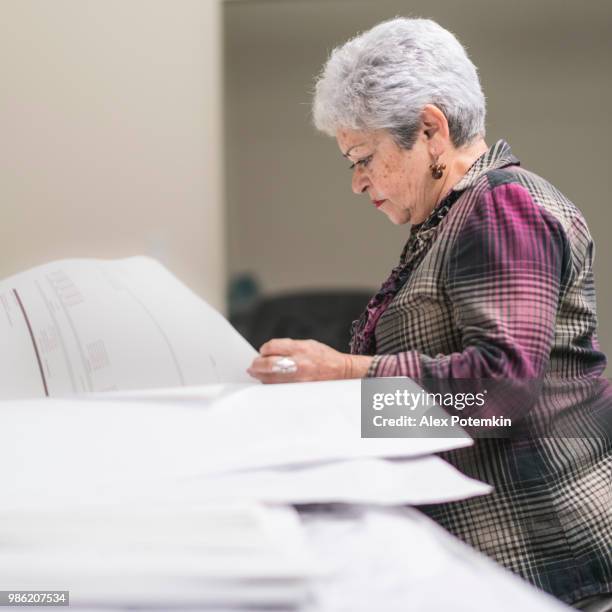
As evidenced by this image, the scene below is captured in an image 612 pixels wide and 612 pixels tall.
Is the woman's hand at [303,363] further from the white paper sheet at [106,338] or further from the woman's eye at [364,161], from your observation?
the woman's eye at [364,161]

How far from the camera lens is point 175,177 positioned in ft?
5.23

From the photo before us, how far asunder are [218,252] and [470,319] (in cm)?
117

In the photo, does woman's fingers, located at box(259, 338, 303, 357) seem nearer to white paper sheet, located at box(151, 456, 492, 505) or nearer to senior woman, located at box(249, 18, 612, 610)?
senior woman, located at box(249, 18, 612, 610)

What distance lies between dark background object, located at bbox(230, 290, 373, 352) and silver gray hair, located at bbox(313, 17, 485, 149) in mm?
951

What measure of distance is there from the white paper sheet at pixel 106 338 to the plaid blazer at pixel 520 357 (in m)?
0.15

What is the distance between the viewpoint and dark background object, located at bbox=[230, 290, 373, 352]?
5.73 feet

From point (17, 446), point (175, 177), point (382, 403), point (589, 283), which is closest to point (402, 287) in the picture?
point (589, 283)

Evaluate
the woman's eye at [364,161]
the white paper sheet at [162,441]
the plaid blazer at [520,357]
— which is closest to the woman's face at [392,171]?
the woman's eye at [364,161]

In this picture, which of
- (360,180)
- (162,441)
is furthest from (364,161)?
(162,441)

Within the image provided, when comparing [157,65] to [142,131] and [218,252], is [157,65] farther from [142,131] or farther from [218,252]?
[218,252]

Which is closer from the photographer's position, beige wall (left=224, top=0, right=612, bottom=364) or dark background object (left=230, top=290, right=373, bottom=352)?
beige wall (left=224, top=0, right=612, bottom=364)

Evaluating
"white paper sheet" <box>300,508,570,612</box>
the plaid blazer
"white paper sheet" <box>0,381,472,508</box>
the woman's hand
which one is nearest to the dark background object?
the plaid blazer

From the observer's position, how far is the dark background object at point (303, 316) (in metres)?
1.75

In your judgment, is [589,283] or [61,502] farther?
[589,283]
